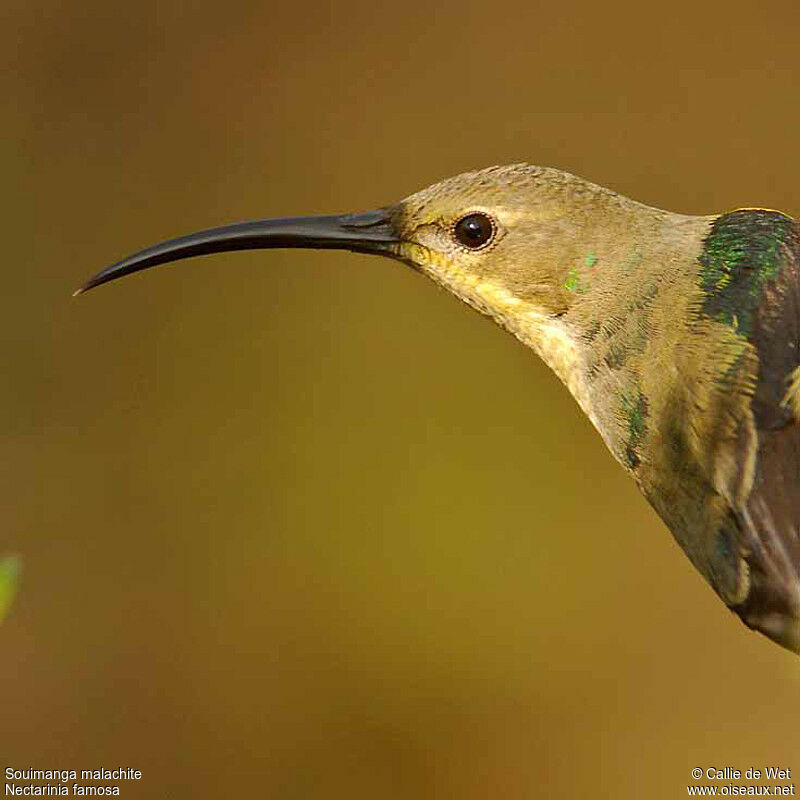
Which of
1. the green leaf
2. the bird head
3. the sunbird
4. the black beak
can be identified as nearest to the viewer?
the green leaf

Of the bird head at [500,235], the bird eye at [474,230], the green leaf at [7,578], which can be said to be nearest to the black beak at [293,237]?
the bird head at [500,235]

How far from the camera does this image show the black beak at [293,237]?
7.05 ft

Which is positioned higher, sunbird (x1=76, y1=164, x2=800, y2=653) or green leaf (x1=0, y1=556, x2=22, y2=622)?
sunbird (x1=76, y1=164, x2=800, y2=653)

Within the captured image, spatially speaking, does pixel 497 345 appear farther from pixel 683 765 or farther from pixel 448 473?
pixel 683 765

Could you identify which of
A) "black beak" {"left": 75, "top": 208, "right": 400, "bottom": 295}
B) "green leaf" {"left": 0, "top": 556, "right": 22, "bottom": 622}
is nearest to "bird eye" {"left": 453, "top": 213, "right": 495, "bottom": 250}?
"black beak" {"left": 75, "top": 208, "right": 400, "bottom": 295}

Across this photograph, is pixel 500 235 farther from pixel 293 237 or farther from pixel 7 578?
pixel 7 578

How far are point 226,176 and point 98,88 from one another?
1.84 feet

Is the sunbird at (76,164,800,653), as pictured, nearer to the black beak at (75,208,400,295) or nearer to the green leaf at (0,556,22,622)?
the black beak at (75,208,400,295)

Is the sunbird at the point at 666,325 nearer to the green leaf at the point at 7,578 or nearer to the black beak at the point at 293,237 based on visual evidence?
the black beak at the point at 293,237

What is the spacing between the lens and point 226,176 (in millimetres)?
4789

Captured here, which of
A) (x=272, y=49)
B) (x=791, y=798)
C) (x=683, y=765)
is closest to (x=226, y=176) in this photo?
(x=272, y=49)

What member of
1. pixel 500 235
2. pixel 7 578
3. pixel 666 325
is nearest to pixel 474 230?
pixel 500 235

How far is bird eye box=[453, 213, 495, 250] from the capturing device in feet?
6.55

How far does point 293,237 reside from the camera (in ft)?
7.20
